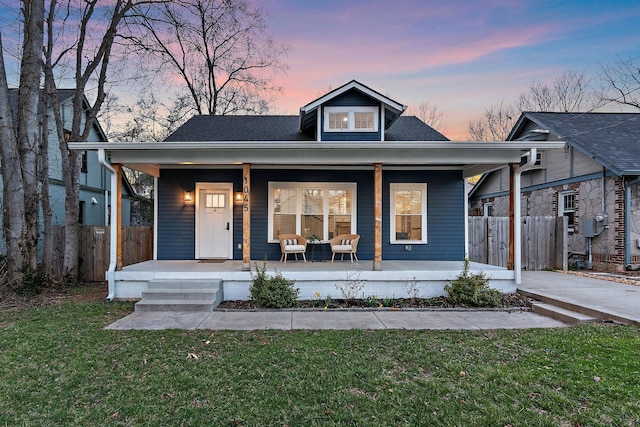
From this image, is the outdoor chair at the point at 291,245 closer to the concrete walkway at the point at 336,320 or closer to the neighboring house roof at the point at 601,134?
the concrete walkway at the point at 336,320

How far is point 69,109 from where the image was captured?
42.5ft

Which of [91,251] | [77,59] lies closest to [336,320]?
[91,251]

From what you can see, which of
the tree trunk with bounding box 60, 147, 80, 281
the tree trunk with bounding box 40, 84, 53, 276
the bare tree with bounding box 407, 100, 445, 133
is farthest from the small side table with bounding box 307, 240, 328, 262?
the bare tree with bounding box 407, 100, 445, 133

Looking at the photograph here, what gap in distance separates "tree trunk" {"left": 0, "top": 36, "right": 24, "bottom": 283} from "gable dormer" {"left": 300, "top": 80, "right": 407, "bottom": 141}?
19.9ft

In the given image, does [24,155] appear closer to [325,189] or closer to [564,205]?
[325,189]

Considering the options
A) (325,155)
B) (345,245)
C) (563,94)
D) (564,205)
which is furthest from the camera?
(563,94)

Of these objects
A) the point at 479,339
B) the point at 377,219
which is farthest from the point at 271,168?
the point at 479,339

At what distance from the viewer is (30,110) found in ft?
22.2

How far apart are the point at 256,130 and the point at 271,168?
2.01 meters

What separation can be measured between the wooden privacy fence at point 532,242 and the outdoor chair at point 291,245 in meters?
5.35

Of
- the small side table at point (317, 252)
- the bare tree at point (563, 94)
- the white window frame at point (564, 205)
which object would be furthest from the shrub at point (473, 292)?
the bare tree at point (563, 94)

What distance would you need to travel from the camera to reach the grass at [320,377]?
246 cm

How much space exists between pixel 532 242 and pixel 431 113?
13577 millimetres

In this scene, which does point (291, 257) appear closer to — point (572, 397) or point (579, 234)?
point (572, 397)
